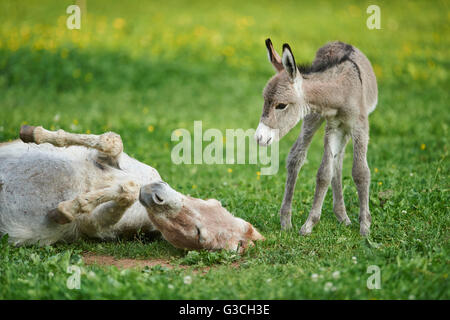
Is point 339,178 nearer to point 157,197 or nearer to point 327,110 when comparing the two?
point 327,110

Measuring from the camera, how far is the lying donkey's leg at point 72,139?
529 centimetres

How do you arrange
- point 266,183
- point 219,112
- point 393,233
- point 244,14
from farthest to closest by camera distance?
point 244,14
point 219,112
point 266,183
point 393,233

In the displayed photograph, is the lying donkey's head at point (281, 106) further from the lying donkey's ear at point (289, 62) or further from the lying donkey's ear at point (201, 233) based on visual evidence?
the lying donkey's ear at point (201, 233)

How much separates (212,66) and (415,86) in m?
5.04

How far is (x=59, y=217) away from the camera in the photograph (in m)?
5.01

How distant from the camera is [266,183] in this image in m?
7.76

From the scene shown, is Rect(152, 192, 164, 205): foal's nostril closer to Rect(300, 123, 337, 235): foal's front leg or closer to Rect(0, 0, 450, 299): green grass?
Rect(0, 0, 450, 299): green grass

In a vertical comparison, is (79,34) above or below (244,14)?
below

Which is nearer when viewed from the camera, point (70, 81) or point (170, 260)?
point (170, 260)

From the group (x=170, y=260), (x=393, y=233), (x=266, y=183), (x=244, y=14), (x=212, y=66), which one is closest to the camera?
(x=170, y=260)

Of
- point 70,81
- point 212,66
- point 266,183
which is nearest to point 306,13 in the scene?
point 212,66

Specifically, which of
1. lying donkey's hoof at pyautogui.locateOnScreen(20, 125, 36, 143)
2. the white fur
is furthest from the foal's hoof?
lying donkey's hoof at pyautogui.locateOnScreen(20, 125, 36, 143)
